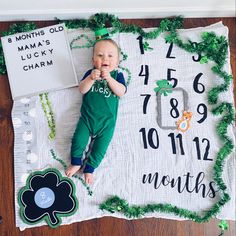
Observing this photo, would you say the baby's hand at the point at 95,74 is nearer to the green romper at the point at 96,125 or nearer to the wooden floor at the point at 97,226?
the green romper at the point at 96,125

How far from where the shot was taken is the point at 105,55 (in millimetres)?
1195

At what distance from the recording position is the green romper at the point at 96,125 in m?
1.21

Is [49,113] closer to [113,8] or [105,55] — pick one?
[105,55]

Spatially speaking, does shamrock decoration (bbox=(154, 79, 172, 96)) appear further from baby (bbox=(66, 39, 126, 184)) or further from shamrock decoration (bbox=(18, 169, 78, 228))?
shamrock decoration (bbox=(18, 169, 78, 228))

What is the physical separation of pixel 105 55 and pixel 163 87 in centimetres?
25

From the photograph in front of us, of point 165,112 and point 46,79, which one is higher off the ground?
point 46,79

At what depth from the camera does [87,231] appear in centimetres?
124

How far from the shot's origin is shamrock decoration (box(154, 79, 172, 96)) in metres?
1.29

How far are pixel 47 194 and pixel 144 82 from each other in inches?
20.3

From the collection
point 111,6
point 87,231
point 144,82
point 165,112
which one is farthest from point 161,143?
point 111,6

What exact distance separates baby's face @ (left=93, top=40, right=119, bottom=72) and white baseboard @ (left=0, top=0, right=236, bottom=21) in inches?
6.4

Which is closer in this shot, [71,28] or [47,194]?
[47,194]

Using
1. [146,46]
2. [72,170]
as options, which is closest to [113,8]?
[146,46]

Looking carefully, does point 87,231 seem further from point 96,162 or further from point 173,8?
point 173,8
